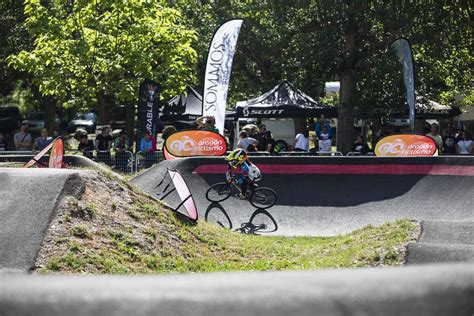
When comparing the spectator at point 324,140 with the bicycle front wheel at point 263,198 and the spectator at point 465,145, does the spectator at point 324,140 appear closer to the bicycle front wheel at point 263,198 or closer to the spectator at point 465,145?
the spectator at point 465,145

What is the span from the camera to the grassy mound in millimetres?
8195

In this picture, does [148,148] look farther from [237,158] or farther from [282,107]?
[282,107]

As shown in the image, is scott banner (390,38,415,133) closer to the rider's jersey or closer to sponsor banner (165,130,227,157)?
sponsor banner (165,130,227,157)

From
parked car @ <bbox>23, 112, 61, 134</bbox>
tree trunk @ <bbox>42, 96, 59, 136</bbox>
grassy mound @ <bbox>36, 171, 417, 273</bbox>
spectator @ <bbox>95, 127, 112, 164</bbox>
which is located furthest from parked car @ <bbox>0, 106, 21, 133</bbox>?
grassy mound @ <bbox>36, 171, 417, 273</bbox>

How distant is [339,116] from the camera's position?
2784 centimetres

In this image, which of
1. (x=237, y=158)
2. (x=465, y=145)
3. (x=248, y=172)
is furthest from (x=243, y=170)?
(x=465, y=145)

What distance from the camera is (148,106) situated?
20.9 meters

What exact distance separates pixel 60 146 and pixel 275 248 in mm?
4449

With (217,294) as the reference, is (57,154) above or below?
below

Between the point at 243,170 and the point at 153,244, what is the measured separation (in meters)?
5.80

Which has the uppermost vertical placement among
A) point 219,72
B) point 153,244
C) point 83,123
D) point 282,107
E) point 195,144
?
point 219,72

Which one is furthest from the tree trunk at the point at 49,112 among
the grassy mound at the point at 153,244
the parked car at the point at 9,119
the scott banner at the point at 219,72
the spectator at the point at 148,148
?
the grassy mound at the point at 153,244

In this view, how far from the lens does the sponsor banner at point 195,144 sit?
18141mm

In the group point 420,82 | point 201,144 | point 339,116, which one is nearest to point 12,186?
point 201,144
